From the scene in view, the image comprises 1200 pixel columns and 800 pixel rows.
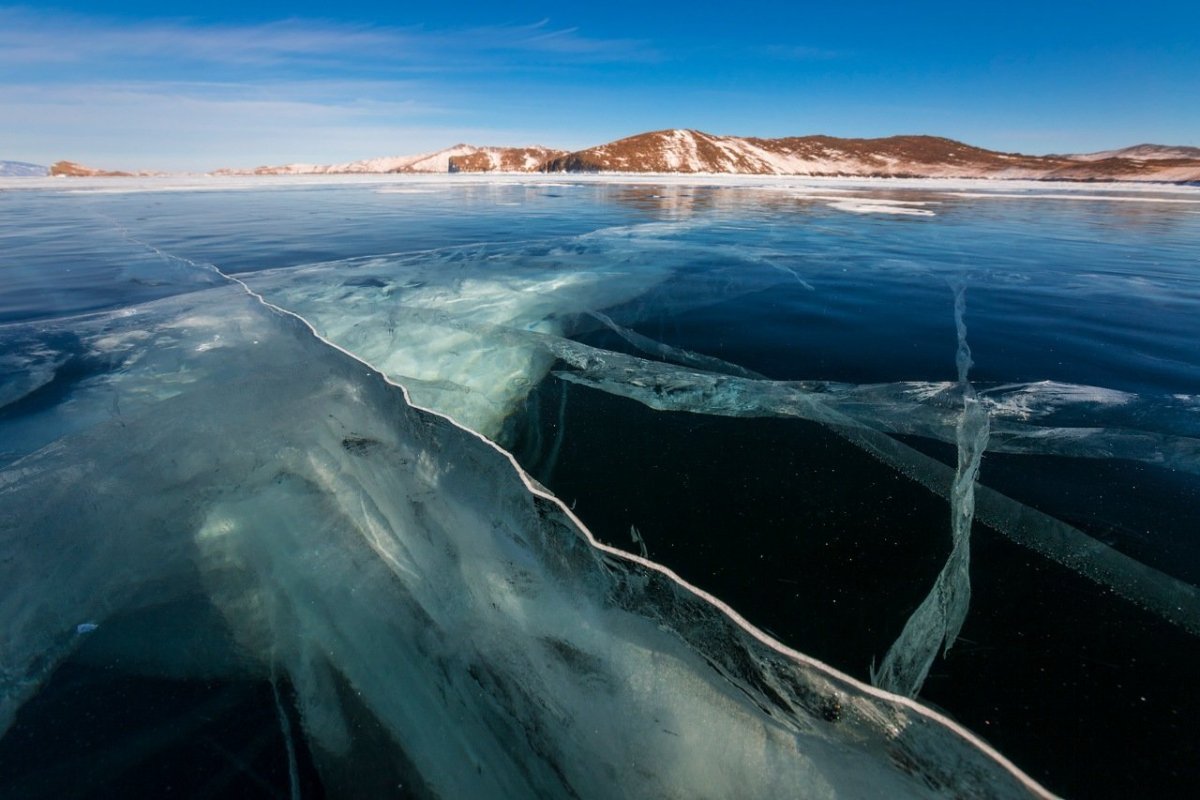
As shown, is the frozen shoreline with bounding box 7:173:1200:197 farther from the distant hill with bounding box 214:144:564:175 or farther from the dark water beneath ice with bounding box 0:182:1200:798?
the distant hill with bounding box 214:144:564:175

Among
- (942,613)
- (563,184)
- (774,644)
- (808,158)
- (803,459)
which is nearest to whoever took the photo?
(774,644)

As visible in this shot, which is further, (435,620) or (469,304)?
(469,304)

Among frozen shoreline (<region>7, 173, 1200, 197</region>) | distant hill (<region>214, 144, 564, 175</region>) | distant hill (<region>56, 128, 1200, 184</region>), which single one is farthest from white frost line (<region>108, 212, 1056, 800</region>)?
distant hill (<region>214, 144, 564, 175</region>)

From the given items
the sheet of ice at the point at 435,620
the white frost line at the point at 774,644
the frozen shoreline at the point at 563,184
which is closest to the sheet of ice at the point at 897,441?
the white frost line at the point at 774,644

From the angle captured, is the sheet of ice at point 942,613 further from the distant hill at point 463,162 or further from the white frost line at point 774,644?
the distant hill at point 463,162

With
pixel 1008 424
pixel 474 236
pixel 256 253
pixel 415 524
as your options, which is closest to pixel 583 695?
pixel 415 524

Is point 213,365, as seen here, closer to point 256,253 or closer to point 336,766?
point 336,766

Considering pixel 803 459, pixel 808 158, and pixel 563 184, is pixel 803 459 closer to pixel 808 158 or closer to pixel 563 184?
pixel 563 184

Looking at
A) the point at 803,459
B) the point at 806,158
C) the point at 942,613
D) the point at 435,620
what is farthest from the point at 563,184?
the point at 806,158
